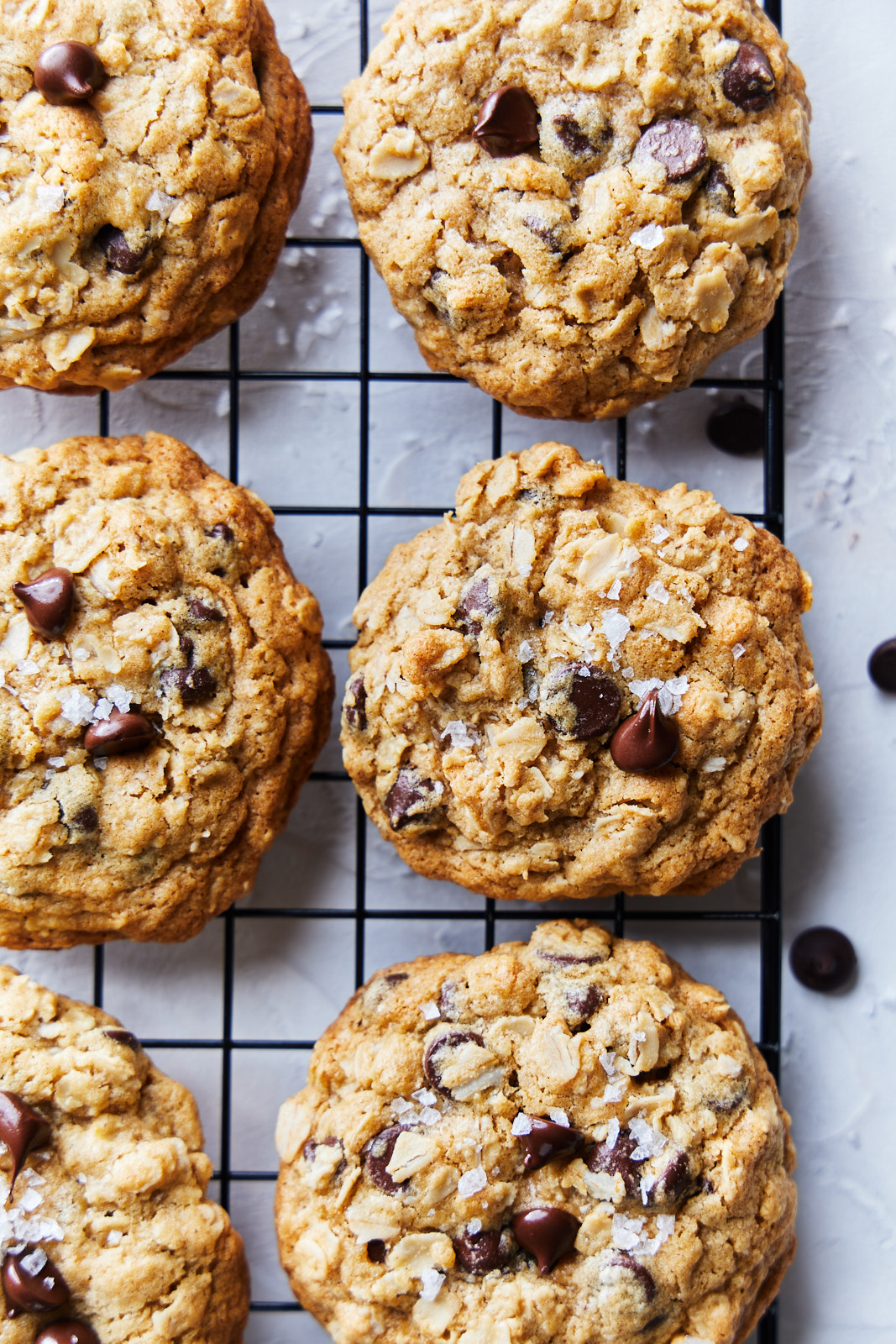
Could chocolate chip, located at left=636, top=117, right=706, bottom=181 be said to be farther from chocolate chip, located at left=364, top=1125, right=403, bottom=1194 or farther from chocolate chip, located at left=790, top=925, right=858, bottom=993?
chocolate chip, located at left=364, top=1125, right=403, bottom=1194

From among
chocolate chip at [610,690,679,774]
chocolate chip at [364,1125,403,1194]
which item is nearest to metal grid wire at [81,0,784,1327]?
chocolate chip at [364,1125,403,1194]

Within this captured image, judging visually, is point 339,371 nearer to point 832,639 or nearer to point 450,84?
point 450,84

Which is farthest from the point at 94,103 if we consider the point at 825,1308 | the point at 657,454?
the point at 825,1308

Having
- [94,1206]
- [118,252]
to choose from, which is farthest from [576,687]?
[94,1206]

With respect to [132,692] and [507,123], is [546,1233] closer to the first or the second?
[132,692]

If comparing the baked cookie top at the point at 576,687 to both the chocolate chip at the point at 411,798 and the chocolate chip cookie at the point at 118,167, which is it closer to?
the chocolate chip at the point at 411,798

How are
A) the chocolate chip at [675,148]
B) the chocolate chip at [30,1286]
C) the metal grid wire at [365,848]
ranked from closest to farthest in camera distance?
the chocolate chip at [30,1286]
the chocolate chip at [675,148]
the metal grid wire at [365,848]

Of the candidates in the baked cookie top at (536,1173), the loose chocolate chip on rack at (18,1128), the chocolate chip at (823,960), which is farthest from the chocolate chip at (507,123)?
the loose chocolate chip on rack at (18,1128)
